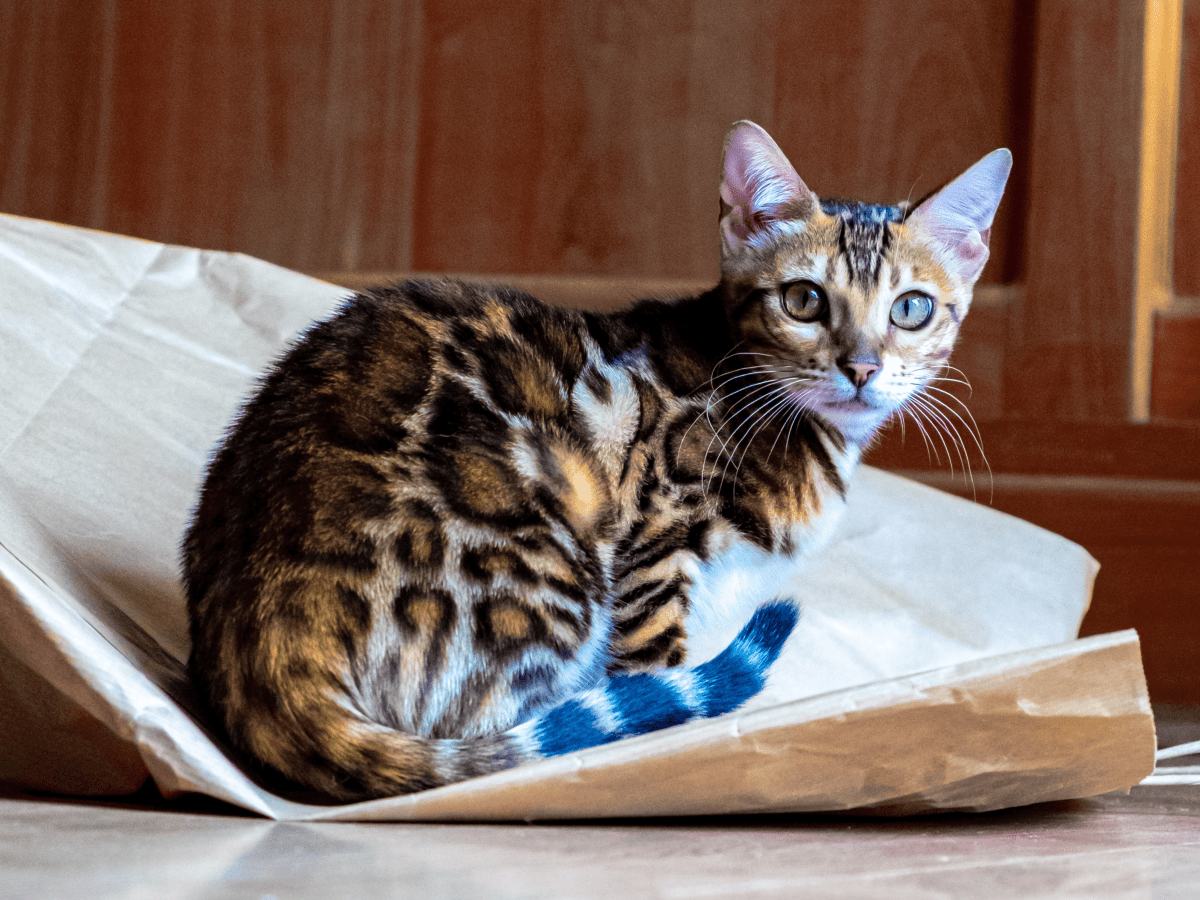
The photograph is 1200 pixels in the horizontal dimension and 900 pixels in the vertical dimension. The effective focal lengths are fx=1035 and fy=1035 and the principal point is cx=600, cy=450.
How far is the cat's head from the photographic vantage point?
3.01 ft

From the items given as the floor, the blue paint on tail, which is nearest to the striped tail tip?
the blue paint on tail

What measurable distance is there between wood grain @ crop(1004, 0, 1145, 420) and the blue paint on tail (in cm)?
87

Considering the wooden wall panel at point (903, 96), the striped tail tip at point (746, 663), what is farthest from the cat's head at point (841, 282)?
the wooden wall panel at point (903, 96)

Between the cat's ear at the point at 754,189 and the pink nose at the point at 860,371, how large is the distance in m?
0.17

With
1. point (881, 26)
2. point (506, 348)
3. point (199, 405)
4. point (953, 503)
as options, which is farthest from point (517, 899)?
point (881, 26)

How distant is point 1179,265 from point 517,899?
139 cm

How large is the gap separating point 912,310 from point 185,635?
69 centimetres

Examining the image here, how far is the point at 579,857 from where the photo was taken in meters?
0.52

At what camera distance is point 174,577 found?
0.90 m

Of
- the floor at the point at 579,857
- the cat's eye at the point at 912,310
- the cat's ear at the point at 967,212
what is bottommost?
the floor at the point at 579,857

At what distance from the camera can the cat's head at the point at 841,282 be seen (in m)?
0.92

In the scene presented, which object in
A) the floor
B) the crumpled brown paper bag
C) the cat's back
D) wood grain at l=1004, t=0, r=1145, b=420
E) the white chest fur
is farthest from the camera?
wood grain at l=1004, t=0, r=1145, b=420

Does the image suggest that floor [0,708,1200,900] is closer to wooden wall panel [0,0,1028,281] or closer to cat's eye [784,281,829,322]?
cat's eye [784,281,829,322]

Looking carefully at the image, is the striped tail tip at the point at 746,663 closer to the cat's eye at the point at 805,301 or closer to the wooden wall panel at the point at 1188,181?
the cat's eye at the point at 805,301
